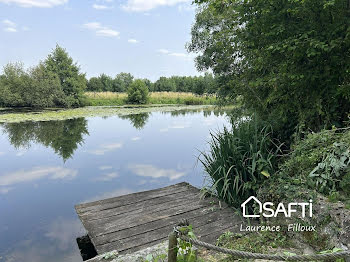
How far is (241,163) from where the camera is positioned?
3359 mm

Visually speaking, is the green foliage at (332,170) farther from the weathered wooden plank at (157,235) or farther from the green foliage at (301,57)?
the weathered wooden plank at (157,235)

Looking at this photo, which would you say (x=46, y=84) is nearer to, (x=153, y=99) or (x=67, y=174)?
(x=153, y=99)

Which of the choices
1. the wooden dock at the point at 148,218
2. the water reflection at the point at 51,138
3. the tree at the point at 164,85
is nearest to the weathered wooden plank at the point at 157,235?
the wooden dock at the point at 148,218

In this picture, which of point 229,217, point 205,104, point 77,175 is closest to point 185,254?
point 229,217

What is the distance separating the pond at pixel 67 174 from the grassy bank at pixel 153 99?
1805cm

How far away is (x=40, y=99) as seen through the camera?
24656 millimetres

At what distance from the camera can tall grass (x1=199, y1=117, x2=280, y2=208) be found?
10.5ft

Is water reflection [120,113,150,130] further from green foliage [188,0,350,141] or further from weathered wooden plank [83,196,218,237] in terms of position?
green foliage [188,0,350,141]

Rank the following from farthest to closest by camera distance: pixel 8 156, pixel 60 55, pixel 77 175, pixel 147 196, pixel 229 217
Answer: pixel 60 55 < pixel 8 156 < pixel 77 175 < pixel 147 196 < pixel 229 217

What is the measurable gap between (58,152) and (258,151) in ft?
23.5

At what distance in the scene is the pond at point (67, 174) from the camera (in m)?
3.57

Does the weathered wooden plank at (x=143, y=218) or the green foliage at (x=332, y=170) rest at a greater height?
the green foliage at (x=332, y=170)

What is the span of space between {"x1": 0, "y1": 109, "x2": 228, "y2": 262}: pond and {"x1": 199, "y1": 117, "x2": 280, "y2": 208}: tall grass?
6.76 feet

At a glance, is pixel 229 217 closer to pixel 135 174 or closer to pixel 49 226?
pixel 49 226
